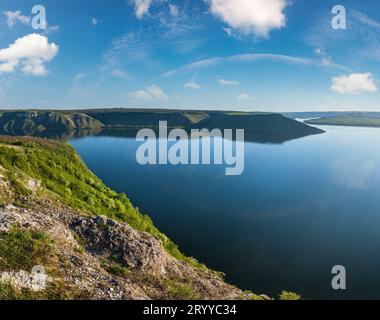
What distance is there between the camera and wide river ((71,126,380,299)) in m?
39.9

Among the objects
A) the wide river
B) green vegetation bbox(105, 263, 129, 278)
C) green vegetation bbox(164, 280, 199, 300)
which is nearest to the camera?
green vegetation bbox(164, 280, 199, 300)

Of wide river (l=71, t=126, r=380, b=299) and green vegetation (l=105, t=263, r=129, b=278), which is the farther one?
wide river (l=71, t=126, r=380, b=299)

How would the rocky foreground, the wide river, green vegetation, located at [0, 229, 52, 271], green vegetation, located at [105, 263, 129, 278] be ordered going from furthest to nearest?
the wide river, green vegetation, located at [105, 263, 129, 278], the rocky foreground, green vegetation, located at [0, 229, 52, 271]

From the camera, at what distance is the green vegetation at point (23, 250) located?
703 inches

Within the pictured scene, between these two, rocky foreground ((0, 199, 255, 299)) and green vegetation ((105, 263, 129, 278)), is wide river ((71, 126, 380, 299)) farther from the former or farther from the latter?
green vegetation ((105, 263, 129, 278))

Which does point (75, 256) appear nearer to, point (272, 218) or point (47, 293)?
point (47, 293)

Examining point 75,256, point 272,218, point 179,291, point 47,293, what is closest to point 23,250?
point 75,256

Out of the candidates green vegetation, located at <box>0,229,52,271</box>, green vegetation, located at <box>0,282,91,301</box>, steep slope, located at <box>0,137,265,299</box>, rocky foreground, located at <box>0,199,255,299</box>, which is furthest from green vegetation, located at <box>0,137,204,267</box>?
green vegetation, located at <box>0,282,91,301</box>

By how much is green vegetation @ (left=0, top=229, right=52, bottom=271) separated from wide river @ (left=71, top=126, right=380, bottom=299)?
23.5 metres

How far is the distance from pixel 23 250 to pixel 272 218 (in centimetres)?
4627

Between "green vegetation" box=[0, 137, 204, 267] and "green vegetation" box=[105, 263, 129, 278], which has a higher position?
"green vegetation" box=[0, 137, 204, 267]

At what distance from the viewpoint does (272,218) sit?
58656mm
